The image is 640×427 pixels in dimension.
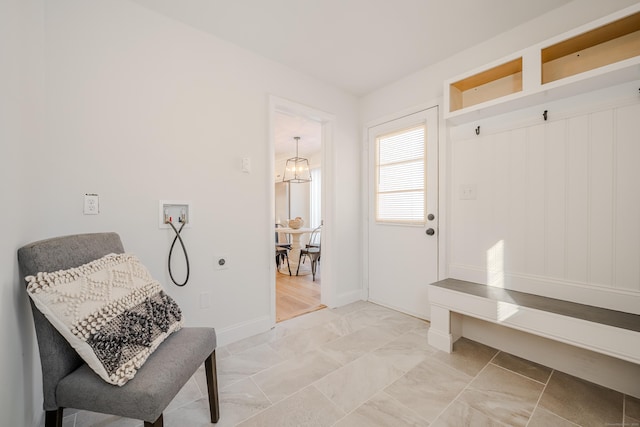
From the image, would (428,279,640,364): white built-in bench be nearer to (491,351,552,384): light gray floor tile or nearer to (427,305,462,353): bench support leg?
(427,305,462,353): bench support leg

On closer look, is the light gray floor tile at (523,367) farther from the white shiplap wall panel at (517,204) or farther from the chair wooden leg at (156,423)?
the chair wooden leg at (156,423)

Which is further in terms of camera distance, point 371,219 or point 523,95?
point 371,219

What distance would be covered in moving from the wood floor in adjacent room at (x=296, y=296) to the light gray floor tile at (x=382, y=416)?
4.39 feet

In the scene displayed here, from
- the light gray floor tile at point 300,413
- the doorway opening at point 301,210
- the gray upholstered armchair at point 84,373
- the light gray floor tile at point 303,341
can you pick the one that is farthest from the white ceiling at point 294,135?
the light gray floor tile at point 300,413

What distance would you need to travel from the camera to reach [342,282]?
3109mm

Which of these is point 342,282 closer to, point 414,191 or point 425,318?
point 425,318

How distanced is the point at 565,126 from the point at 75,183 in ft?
10.3

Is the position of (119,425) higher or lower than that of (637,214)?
lower

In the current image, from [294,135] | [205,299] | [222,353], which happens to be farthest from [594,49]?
[294,135]

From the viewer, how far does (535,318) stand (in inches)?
64.7

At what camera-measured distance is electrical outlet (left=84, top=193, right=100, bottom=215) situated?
1.63m

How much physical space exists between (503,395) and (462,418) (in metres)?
0.37

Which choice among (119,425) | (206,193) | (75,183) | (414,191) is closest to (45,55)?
(75,183)

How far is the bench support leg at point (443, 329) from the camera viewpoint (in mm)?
2059
